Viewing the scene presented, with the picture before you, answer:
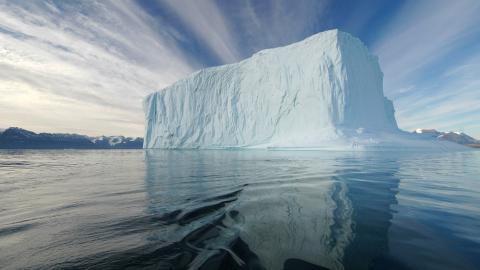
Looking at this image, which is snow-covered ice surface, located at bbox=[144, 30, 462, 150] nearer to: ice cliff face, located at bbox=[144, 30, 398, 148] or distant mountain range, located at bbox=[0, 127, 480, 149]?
ice cliff face, located at bbox=[144, 30, 398, 148]

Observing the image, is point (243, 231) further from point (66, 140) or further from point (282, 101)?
point (66, 140)

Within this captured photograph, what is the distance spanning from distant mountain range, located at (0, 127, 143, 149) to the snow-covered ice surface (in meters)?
58.8

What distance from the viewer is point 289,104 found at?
30.6m

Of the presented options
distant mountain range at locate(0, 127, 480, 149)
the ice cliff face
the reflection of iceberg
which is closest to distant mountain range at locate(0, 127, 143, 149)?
distant mountain range at locate(0, 127, 480, 149)

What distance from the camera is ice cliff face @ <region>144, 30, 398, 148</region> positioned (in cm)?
2653

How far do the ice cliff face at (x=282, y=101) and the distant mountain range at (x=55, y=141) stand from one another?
5861 cm

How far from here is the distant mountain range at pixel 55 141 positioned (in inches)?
2936

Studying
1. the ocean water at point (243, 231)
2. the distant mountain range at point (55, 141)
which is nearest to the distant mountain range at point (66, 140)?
the distant mountain range at point (55, 141)

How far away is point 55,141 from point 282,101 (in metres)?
93.2

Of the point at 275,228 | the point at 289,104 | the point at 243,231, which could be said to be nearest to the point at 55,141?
the point at 289,104

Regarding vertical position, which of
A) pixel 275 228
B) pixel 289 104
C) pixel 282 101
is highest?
pixel 282 101

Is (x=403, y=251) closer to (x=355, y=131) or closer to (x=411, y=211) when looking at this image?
(x=411, y=211)

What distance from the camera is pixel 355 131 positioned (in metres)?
23.4

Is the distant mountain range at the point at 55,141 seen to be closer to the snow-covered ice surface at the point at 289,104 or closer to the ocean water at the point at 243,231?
the snow-covered ice surface at the point at 289,104
